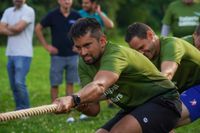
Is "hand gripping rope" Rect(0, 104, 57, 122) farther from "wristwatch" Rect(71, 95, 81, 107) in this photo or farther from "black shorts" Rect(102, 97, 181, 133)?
"black shorts" Rect(102, 97, 181, 133)

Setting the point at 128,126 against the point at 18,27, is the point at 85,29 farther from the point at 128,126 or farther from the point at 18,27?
the point at 18,27

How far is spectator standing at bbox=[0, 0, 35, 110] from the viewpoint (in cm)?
862

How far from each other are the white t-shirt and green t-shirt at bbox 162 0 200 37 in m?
2.44

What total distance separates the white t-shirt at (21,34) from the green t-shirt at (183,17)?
244 centimetres

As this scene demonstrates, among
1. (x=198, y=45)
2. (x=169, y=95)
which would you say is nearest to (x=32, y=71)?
(x=198, y=45)

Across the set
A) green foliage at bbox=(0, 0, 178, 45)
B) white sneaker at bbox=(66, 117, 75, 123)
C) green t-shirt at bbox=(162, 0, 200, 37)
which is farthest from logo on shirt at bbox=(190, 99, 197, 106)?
green foliage at bbox=(0, 0, 178, 45)

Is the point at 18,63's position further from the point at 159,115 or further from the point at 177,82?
the point at 159,115

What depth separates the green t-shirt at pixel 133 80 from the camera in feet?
15.0

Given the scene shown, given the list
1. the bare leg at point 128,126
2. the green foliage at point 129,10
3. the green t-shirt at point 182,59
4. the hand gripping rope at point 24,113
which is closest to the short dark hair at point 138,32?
the green t-shirt at point 182,59

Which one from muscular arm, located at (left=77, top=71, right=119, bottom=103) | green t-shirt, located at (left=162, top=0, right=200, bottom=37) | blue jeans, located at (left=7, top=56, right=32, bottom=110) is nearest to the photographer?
muscular arm, located at (left=77, top=71, right=119, bottom=103)

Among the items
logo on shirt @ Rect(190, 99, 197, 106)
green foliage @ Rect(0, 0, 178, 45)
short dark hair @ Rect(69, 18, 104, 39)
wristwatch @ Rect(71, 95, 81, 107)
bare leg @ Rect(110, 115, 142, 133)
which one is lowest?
green foliage @ Rect(0, 0, 178, 45)

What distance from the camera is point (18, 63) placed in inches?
340

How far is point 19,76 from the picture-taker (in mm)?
8609

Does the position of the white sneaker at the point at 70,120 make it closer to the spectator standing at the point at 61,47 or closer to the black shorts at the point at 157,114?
the spectator standing at the point at 61,47
